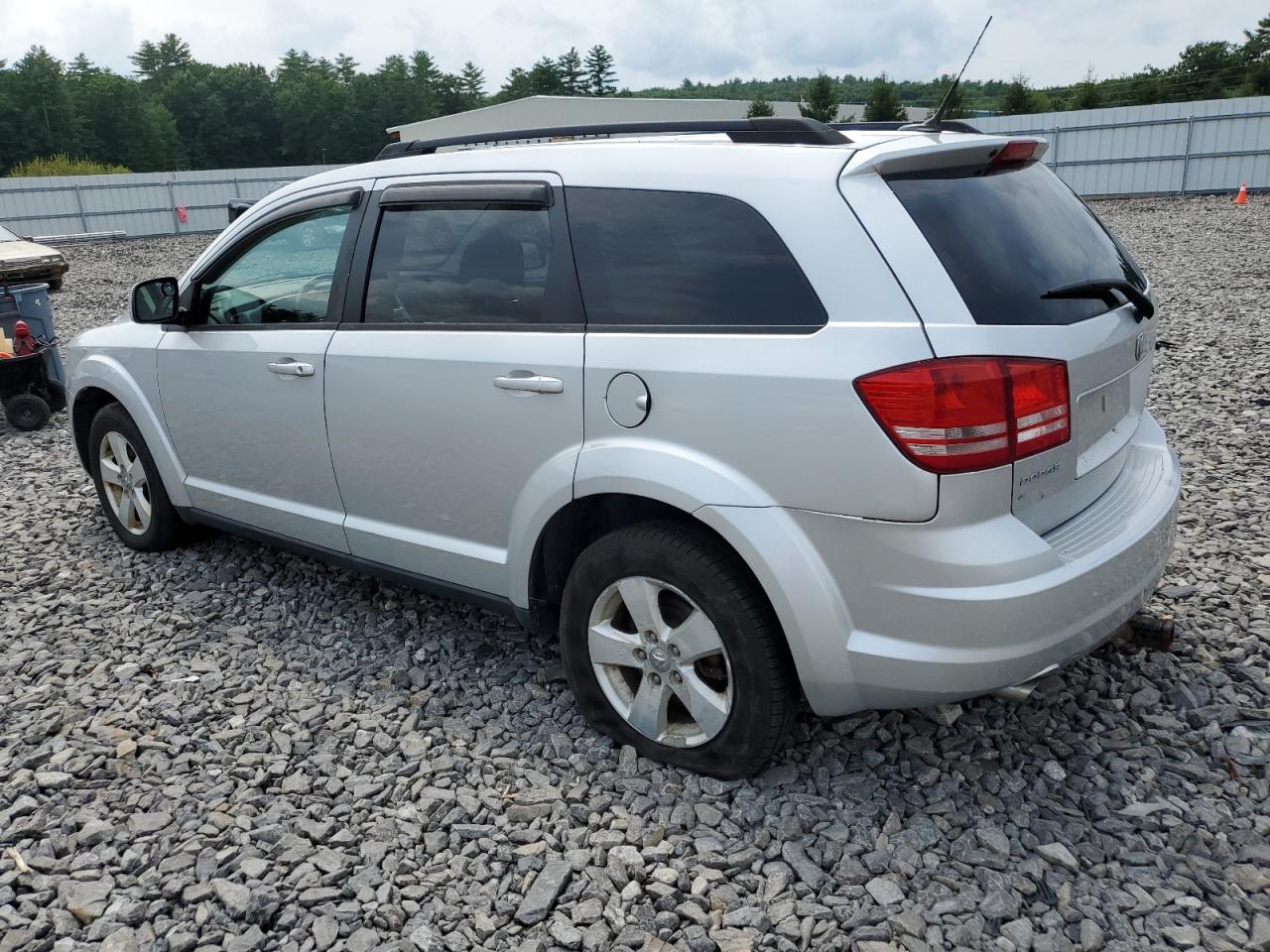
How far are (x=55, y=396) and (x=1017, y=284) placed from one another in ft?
27.6

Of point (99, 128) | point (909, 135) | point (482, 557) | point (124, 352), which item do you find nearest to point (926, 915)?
point (482, 557)

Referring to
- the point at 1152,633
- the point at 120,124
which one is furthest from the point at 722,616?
the point at 120,124

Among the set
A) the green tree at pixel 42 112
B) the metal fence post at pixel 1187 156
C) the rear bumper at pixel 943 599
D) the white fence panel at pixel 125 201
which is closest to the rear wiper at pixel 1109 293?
the rear bumper at pixel 943 599

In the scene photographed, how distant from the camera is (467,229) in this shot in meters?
3.44

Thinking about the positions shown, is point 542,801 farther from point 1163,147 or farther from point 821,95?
point 821,95

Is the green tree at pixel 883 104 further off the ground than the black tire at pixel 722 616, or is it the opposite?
the green tree at pixel 883 104

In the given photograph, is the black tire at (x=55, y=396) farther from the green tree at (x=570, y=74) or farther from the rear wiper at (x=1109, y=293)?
the green tree at (x=570, y=74)

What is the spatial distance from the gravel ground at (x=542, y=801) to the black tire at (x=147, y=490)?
1.90ft

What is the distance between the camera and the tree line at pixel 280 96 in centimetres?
7688

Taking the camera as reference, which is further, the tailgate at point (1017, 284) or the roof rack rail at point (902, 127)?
the roof rack rail at point (902, 127)

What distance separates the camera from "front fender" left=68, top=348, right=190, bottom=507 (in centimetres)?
470

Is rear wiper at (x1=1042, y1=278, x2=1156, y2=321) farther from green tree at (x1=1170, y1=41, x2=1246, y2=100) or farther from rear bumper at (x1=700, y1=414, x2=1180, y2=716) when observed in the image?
green tree at (x1=1170, y1=41, x2=1246, y2=100)

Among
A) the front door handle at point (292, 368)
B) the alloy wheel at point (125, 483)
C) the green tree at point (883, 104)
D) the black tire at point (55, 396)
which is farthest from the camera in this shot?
the green tree at point (883, 104)

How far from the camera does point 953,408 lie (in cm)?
243
